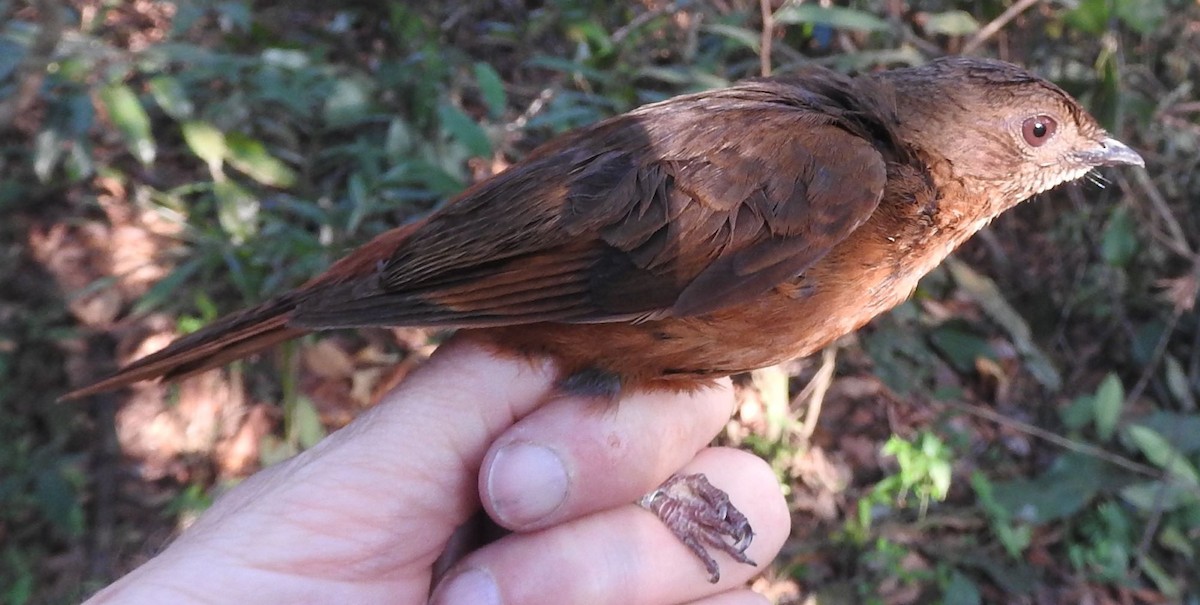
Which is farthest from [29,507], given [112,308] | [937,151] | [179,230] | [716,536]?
[937,151]

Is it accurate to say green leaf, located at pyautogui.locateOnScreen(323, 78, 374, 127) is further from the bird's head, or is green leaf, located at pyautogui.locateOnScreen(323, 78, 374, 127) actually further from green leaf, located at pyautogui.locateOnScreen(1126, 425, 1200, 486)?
green leaf, located at pyautogui.locateOnScreen(1126, 425, 1200, 486)

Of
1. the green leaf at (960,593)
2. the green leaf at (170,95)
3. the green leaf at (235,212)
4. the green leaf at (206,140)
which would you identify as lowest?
the green leaf at (960,593)

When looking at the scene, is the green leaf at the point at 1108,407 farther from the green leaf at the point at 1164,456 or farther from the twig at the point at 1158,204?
the twig at the point at 1158,204

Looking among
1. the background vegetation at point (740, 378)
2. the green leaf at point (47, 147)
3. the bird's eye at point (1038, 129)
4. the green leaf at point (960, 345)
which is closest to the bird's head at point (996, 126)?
the bird's eye at point (1038, 129)

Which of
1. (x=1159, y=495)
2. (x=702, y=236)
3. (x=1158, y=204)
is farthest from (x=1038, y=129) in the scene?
(x=1158, y=204)

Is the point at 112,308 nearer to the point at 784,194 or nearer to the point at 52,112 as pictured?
the point at 52,112

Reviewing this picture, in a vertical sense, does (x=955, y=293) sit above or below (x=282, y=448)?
below
